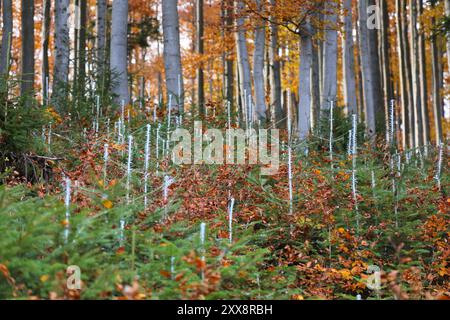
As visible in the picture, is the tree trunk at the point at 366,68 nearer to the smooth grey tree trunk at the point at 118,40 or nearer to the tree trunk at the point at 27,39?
the smooth grey tree trunk at the point at 118,40

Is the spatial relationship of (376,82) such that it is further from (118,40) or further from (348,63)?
(118,40)

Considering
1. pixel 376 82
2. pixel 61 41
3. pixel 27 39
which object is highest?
pixel 27 39

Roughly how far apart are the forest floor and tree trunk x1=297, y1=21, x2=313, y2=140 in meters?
1.87

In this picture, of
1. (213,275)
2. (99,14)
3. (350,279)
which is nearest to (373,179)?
(350,279)

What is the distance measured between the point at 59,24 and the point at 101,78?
5.77 feet

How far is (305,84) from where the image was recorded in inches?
429

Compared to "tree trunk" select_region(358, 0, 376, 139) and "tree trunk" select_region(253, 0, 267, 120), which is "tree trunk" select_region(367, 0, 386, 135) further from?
"tree trunk" select_region(253, 0, 267, 120)

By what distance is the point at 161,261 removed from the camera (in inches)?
171

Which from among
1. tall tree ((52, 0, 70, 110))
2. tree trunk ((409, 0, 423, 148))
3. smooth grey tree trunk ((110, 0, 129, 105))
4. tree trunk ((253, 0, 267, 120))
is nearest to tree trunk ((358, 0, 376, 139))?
Result: tree trunk ((253, 0, 267, 120))

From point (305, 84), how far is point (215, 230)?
6.01 meters

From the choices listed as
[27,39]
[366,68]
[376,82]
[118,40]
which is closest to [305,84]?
[118,40]

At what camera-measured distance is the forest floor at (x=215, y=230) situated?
381 centimetres

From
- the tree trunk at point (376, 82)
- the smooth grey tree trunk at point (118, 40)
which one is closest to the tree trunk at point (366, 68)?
the tree trunk at point (376, 82)
